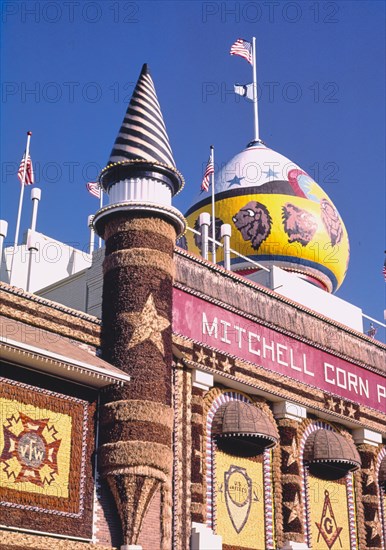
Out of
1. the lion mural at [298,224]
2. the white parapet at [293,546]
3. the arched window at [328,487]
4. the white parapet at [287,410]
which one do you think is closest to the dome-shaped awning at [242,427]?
the white parapet at [287,410]

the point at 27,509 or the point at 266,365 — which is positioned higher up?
the point at 266,365

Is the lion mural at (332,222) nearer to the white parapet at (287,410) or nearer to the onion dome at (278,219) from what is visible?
the onion dome at (278,219)

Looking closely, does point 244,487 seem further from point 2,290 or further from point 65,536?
point 2,290

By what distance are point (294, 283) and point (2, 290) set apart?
41.6 ft

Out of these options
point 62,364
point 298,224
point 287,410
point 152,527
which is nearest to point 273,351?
point 287,410

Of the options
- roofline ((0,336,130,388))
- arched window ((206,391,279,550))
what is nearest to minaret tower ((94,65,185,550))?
roofline ((0,336,130,388))

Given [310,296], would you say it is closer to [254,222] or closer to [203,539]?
[254,222]

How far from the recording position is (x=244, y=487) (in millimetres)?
24406

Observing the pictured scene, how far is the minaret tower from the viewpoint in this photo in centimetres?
2055

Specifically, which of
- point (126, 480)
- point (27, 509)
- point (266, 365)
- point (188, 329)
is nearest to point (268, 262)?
point (266, 365)

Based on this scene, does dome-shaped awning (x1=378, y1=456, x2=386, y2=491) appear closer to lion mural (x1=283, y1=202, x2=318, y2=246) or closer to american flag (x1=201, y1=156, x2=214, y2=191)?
lion mural (x1=283, y1=202, x2=318, y2=246)

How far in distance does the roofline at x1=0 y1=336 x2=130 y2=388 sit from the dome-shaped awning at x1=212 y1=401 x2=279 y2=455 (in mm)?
3943

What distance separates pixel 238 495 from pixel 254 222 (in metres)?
12.5

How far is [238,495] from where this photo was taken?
24.1 metres
